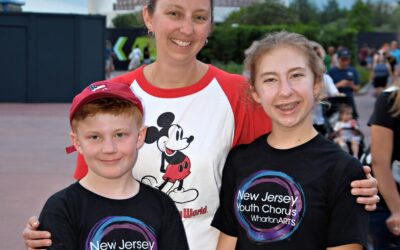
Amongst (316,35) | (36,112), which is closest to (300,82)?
(36,112)

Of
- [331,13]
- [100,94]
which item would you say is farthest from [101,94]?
[331,13]

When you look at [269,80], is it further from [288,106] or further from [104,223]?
[104,223]

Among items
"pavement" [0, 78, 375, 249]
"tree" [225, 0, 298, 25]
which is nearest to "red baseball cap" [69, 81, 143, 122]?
"pavement" [0, 78, 375, 249]

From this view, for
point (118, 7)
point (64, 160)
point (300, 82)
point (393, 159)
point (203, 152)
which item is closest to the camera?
point (300, 82)

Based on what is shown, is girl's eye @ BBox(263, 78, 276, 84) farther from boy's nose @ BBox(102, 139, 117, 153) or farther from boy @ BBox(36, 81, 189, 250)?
boy's nose @ BBox(102, 139, 117, 153)

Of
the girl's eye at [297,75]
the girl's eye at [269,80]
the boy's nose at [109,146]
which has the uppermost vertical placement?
the girl's eye at [297,75]

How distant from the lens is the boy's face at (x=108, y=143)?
101 inches

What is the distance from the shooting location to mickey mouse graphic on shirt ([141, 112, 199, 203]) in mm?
2973

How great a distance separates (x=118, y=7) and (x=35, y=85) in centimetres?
7070

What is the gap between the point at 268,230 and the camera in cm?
266

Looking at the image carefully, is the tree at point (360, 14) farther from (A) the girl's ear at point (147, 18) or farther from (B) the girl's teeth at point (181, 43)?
(B) the girl's teeth at point (181, 43)

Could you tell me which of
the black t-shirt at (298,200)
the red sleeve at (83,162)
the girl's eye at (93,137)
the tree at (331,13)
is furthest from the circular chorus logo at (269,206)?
the tree at (331,13)

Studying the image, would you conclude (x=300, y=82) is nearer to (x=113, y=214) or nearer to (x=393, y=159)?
(x=113, y=214)

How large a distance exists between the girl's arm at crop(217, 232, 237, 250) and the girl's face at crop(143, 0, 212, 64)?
0.77m
